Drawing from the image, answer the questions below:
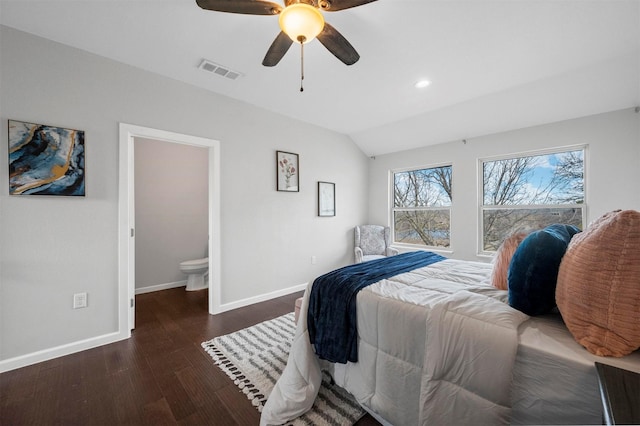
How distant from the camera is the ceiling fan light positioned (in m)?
1.37

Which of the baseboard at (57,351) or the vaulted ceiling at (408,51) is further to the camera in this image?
the baseboard at (57,351)

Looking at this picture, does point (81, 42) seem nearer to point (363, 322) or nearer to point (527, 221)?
point (363, 322)

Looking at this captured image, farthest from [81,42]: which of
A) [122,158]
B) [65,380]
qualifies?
[65,380]

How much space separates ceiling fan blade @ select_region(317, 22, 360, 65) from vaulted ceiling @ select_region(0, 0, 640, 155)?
0.28 m

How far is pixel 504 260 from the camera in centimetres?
150

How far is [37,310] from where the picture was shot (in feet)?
6.60

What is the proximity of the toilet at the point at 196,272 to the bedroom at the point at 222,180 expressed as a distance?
1.00 meters

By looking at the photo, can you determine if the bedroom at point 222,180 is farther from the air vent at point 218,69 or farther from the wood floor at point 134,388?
the air vent at point 218,69

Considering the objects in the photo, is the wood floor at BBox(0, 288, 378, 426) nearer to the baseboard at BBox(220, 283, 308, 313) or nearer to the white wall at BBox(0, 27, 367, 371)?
the white wall at BBox(0, 27, 367, 371)

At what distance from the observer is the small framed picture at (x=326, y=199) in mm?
4102

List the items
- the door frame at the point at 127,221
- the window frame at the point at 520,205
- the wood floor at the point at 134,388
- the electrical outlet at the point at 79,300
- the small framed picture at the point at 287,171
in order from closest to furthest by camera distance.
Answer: the wood floor at the point at 134,388 < the electrical outlet at the point at 79,300 < the door frame at the point at 127,221 < the window frame at the point at 520,205 < the small framed picture at the point at 287,171

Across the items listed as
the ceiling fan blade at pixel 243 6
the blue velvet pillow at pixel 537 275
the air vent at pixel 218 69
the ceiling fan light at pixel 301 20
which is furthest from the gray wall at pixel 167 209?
the blue velvet pillow at pixel 537 275

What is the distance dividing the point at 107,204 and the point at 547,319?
3.29 m

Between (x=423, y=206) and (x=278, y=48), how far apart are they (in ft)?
11.7
